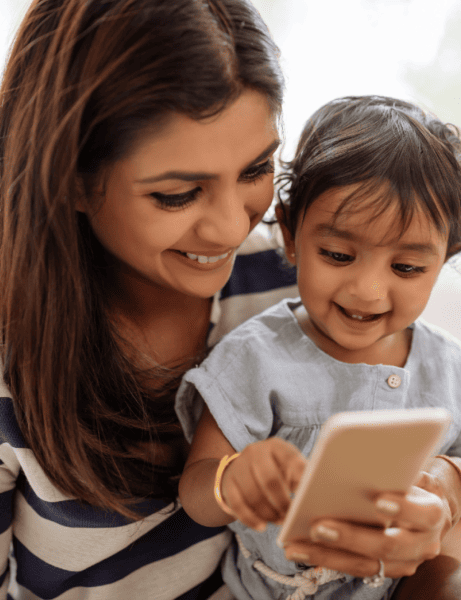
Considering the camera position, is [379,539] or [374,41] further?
[374,41]

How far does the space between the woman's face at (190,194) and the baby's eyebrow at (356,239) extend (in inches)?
4.7

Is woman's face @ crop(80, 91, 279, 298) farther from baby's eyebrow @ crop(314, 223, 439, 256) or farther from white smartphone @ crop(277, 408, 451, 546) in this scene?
white smartphone @ crop(277, 408, 451, 546)

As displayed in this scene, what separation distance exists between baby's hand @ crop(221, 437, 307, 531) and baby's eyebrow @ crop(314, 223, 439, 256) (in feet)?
1.12

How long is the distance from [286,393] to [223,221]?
11.5 inches

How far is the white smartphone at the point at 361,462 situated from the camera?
463mm

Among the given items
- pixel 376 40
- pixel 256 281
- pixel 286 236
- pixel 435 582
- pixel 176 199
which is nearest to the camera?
pixel 176 199

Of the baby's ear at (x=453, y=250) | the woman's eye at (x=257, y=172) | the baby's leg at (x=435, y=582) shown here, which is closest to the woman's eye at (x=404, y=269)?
the baby's ear at (x=453, y=250)

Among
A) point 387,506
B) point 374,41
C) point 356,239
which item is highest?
point 374,41

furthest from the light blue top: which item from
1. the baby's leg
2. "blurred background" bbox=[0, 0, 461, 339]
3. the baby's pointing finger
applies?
"blurred background" bbox=[0, 0, 461, 339]

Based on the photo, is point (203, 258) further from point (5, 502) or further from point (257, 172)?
point (5, 502)

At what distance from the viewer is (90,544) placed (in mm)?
913

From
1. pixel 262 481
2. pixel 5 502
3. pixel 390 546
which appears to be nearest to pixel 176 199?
pixel 262 481

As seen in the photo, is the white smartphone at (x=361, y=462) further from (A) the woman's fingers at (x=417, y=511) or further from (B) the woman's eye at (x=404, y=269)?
(B) the woman's eye at (x=404, y=269)

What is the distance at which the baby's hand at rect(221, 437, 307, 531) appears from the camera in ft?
1.88
